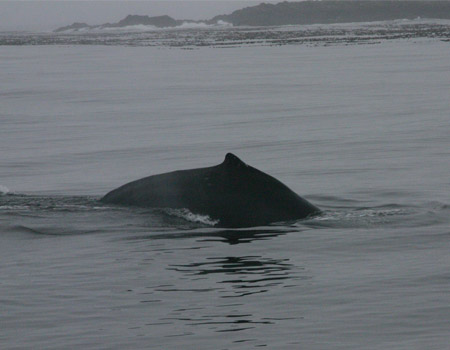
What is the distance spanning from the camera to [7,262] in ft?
31.6

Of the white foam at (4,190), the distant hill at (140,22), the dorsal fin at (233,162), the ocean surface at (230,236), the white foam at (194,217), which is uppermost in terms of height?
the distant hill at (140,22)

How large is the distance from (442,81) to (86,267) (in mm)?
25156

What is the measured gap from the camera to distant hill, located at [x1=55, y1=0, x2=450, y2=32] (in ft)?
441

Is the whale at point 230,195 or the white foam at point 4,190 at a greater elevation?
the whale at point 230,195

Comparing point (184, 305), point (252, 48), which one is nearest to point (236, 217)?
point (184, 305)

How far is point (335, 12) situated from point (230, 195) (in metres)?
132

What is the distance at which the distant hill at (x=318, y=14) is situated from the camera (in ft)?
441

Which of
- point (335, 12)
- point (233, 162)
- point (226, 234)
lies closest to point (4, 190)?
point (226, 234)

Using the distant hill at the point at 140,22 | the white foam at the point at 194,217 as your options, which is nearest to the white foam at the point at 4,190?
the white foam at the point at 194,217

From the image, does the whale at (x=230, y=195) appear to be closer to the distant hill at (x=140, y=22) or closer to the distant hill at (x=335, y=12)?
the distant hill at (x=335, y=12)

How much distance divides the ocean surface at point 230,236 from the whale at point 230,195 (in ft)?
0.44

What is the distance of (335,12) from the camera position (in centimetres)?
13938

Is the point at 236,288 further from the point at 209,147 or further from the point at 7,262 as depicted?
the point at 209,147

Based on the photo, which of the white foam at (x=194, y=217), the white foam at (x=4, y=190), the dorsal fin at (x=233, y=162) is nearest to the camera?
the dorsal fin at (x=233, y=162)
